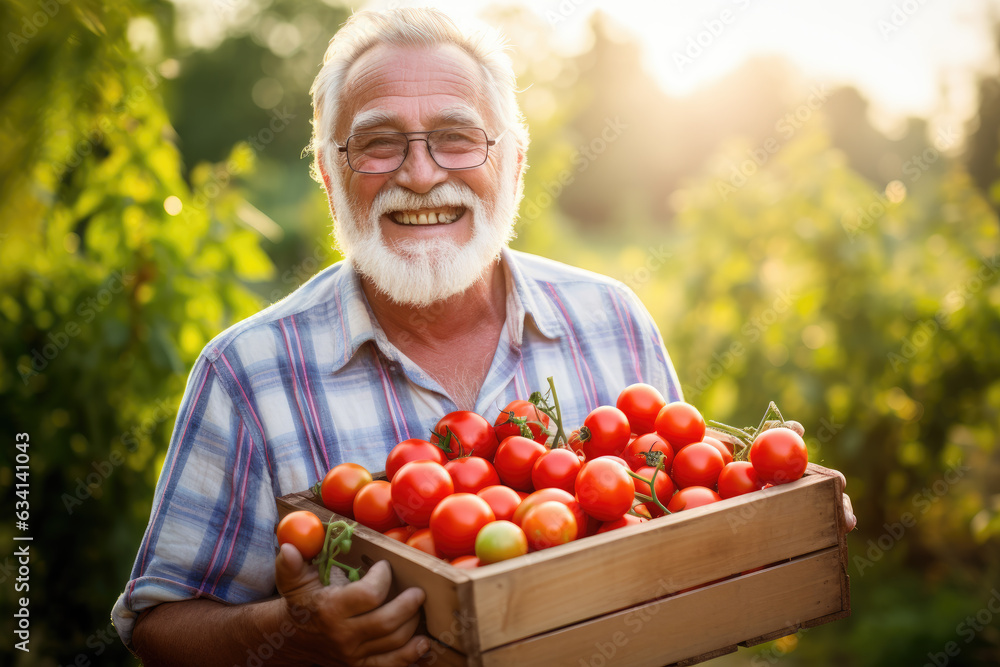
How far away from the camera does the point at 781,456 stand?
1527 millimetres

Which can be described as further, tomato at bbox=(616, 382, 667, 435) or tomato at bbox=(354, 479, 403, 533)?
tomato at bbox=(616, 382, 667, 435)

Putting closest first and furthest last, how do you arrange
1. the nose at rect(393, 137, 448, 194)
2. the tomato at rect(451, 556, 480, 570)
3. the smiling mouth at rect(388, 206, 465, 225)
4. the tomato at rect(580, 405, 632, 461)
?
the tomato at rect(451, 556, 480, 570) < the tomato at rect(580, 405, 632, 461) < the nose at rect(393, 137, 448, 194) < the smiling mouth at rect(388, 206, 465, 225)

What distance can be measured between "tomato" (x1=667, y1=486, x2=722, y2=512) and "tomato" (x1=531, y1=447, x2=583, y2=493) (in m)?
0.21

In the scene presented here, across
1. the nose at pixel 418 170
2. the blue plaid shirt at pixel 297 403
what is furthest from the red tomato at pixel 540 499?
the nose at pixel 418 170

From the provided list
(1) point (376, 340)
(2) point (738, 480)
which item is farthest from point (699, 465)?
(1) point (376, 340)

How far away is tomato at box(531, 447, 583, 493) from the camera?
165 centimetres

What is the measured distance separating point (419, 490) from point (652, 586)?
0.48m

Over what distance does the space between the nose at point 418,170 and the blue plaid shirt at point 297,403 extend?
355 mm

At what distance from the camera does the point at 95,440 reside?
299 cm

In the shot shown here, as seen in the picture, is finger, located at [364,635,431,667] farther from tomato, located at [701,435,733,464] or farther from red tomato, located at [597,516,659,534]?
tomato, located at [701,435,733,464]

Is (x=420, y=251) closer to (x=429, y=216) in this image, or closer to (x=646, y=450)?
(x=429, y=216)

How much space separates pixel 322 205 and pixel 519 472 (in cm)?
442

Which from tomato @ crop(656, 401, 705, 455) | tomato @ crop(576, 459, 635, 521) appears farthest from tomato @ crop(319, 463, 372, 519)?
tomato @ crop(656, 401, 705, 455)

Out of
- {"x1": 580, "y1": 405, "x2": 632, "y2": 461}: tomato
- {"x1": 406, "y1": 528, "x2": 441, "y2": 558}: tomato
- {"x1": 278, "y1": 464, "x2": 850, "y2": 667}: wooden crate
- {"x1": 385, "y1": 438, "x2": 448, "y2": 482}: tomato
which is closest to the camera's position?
{"x1": 278, "y1": 464, "x2": 850, "y2": 667}: wooden crate
